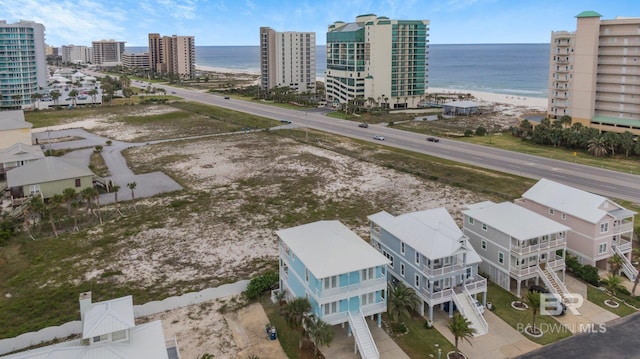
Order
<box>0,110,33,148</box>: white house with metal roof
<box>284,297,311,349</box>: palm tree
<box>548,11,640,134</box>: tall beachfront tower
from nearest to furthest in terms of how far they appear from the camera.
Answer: <box>284,297,311,349</box>: palm tree < <box>0,110,33,148</box>: white house with metal roof < <box>548,11,640,134</box>: tall beachfront tower

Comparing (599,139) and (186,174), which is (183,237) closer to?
(186,174)

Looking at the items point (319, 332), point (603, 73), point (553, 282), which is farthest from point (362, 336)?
point (603, 73)

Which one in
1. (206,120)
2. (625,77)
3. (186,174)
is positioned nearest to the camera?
(186,174)

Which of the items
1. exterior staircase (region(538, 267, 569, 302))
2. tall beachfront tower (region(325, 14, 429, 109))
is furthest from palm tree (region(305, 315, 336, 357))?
tall beachfront tower (region(325, 14, 429, 109))

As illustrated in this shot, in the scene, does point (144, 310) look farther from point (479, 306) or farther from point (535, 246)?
point (535, 246)

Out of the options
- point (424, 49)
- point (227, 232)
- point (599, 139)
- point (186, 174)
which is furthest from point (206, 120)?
point (599, 139)

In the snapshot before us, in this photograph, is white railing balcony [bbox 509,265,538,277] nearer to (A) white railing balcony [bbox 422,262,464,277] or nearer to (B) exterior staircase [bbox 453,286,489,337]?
(B) exterior staircase [bbox 453,286,489,337]

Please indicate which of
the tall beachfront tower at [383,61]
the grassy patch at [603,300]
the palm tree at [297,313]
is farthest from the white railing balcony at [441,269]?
the tall beachfront tower at [383,61]
